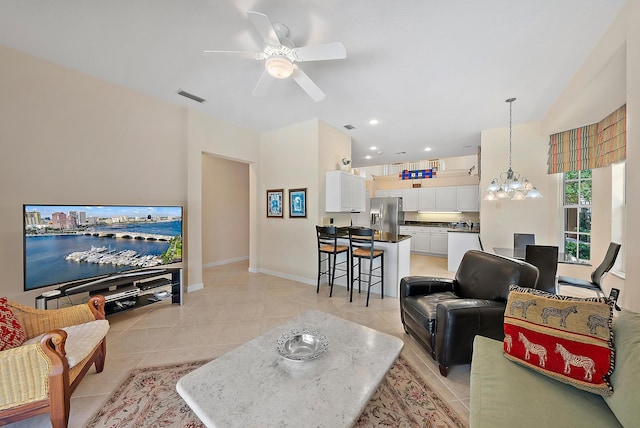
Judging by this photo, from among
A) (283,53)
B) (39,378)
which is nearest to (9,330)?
(39,378)

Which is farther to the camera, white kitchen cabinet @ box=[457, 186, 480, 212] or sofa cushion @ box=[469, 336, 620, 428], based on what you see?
white kitchen cabinet @ box=[457, 186, 480, 212]

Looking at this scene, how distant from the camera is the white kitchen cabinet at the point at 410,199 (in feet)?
24.3

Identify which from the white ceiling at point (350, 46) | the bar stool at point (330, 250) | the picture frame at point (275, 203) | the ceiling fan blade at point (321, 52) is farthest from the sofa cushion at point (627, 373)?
the picture frame at point (275, 203)

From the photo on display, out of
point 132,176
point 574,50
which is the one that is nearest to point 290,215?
point 132,176

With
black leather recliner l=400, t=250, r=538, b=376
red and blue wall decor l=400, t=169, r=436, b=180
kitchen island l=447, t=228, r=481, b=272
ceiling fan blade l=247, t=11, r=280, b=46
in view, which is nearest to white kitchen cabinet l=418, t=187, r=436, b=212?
red and blue wall decor l=400, t=169, r=436, b=180

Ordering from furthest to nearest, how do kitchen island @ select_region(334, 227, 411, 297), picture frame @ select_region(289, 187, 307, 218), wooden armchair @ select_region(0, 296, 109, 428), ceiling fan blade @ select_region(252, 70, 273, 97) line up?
picture frame @ select_region(289, 187, 307, 218) → kitchen island @ select_region(334, 227, 411, 297) → ceiling fan blade @ select_region(252, 70, 273, 97) → wooden armchair @ select_region(0, 296, 109, 428)

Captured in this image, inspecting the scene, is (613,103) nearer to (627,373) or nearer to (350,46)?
(350,46)

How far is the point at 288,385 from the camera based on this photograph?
123cm

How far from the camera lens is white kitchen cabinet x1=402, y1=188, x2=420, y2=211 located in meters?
7.42

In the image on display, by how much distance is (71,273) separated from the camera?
7.98 feet

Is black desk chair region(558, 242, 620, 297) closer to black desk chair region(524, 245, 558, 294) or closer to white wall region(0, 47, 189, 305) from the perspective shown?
black desk chair region(524, 245, 558, 294)

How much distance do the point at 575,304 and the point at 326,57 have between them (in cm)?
226

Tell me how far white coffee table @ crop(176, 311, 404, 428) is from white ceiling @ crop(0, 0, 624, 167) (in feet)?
7.99

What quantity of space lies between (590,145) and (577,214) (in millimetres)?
1144
